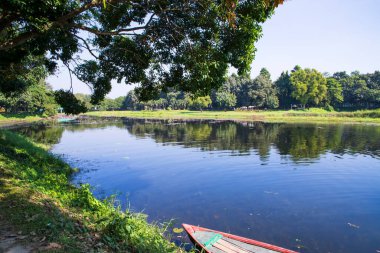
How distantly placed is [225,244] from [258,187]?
11.0m

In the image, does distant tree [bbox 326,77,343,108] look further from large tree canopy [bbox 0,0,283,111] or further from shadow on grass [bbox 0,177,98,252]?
shadow on grass [bbox 0,177,98,252]

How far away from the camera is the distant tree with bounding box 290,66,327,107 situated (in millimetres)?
111188

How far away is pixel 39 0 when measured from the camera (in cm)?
956

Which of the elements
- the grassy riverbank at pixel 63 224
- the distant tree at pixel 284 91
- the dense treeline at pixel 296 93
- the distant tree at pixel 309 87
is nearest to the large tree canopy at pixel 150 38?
the grassy riverbank at pixel 63 224

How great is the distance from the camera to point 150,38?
14523mm

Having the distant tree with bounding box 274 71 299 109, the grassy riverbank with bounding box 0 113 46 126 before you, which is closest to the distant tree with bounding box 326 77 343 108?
the distant tree with bounding box 274 71 299 109

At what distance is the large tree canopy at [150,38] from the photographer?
448 inches

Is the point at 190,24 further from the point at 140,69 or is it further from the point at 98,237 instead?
the point at 98,237

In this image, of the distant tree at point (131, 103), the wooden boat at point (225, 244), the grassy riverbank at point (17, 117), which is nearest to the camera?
the wooden boat at point (225, 244)

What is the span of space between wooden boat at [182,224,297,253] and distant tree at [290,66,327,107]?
108 metres

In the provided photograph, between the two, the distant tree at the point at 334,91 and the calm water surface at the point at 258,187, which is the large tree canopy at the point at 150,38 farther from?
the distant tree at the point at 334,91

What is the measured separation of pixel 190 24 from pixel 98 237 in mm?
9815

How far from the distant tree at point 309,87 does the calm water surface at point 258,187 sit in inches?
2969

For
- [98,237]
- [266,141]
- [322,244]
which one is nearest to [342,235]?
[322,244]
